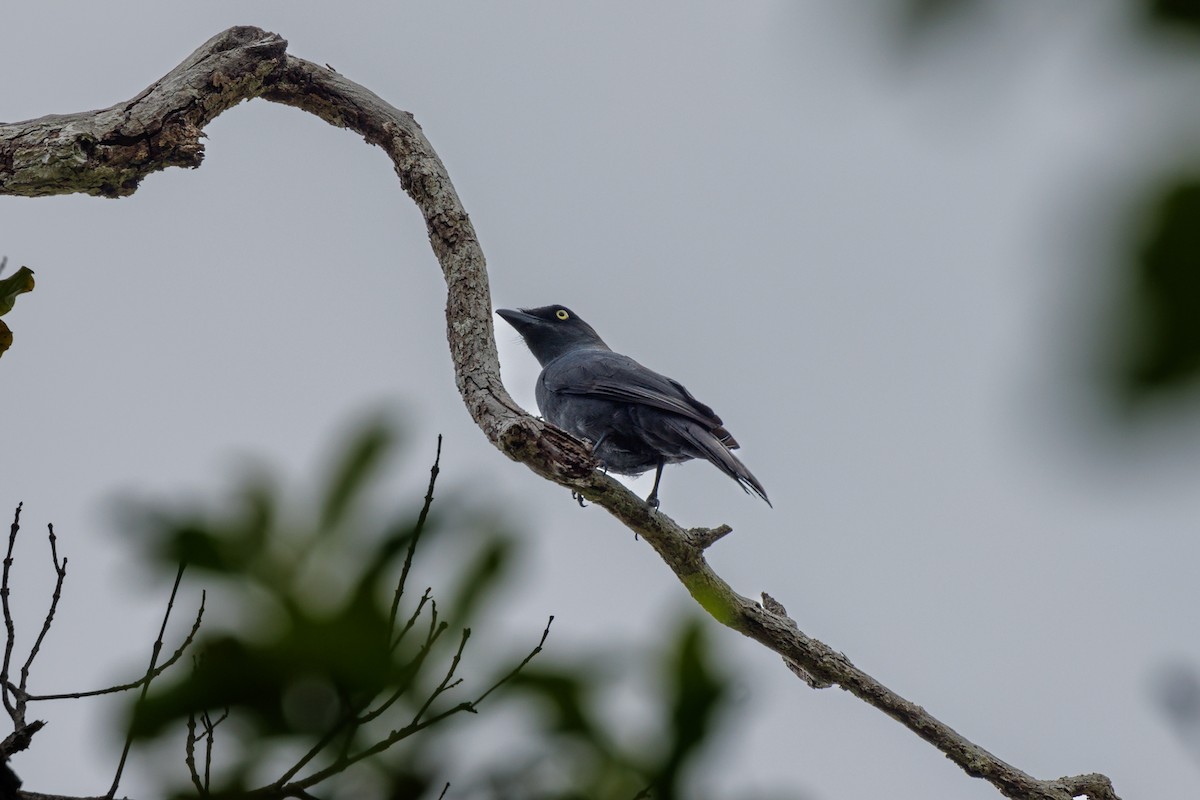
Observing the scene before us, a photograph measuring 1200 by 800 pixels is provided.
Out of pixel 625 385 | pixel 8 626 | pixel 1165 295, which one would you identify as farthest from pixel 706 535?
pixel 1165 295

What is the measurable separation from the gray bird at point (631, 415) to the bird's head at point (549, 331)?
1.79ft

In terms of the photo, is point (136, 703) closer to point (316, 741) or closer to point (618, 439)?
point (316, 741)

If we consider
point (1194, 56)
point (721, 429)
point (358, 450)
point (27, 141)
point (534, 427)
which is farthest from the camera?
point (721, 429)

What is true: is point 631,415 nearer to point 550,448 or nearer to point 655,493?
point 655,493

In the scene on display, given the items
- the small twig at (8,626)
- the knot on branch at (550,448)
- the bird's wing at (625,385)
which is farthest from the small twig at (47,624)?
the bird's wing at (625,385)

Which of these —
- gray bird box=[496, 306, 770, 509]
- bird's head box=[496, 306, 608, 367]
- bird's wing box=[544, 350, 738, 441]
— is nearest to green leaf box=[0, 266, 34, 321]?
gray bird box=[496, 306, 770, 509]

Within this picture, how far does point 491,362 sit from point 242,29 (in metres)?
2.03

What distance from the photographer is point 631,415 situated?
19.5 feet

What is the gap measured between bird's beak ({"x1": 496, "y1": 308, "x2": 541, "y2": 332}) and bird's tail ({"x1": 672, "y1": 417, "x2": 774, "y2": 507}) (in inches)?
76.4

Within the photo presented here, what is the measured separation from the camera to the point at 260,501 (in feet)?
3.04

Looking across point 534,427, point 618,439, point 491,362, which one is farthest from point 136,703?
point 618,439

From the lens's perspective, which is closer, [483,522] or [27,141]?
[483,522]

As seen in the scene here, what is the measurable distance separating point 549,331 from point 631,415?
163 centimetres

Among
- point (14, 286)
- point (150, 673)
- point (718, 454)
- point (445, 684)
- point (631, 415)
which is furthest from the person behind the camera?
point (631, 415)
